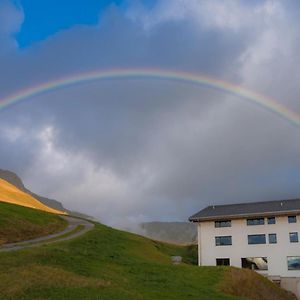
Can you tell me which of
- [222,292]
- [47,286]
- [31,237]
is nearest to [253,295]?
[222,292]

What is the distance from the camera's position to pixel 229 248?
6700cm


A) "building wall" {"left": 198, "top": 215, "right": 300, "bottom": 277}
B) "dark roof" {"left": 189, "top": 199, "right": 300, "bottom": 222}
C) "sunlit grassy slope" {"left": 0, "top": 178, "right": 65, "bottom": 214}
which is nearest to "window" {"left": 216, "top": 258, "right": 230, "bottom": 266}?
"building wall" {"left": 198, "top": 215, "right": 300, "bottom": 277}

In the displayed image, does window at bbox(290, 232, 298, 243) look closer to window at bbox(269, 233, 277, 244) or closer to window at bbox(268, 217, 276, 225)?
window at bbox(269, 233, 277, 244)

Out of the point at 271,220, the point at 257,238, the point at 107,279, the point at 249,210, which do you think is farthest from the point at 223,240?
the point at 107,279

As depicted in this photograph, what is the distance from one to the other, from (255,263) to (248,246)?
268 centimetres

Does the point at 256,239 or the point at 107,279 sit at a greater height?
the point at 256,239

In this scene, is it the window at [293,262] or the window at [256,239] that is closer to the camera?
the window at [293,262]

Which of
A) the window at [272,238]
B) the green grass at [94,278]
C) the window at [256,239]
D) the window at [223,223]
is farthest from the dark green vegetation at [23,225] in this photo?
the window at [272,238]

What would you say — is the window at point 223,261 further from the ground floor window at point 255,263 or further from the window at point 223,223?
the window at point 223,223

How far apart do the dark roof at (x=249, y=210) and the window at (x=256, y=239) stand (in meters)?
3.24

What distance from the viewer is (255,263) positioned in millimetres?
64562

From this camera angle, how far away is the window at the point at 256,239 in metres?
64.8

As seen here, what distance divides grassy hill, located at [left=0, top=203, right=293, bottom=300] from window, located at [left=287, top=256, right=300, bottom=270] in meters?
13.2

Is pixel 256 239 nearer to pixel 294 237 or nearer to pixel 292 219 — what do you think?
pixel 294 237
